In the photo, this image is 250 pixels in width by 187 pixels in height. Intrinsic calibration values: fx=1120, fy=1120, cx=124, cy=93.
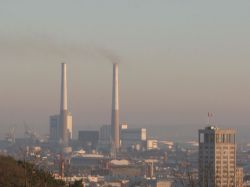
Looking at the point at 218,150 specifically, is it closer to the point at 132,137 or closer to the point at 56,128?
the point at 56,128

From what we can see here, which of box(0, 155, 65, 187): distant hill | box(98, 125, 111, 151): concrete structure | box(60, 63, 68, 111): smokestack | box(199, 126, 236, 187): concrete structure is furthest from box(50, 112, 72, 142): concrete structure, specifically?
box(0, 155, 65, 187): distant hill

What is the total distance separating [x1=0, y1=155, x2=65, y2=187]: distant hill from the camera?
32103 mm

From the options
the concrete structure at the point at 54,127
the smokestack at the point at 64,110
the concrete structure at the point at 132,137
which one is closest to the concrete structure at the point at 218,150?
the smokestack at the point at 64,110

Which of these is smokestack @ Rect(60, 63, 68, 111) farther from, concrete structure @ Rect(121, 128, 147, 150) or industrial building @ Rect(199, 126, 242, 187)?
industrial building @ Rect(199, 126, 242, 187)

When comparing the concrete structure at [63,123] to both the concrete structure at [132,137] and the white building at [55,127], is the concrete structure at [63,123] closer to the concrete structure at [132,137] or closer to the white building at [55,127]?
the white building at [55,127]

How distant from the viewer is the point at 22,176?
108 ft

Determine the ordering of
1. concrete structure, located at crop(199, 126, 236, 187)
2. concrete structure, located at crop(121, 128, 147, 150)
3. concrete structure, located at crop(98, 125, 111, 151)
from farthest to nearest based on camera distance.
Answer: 1. concrete structure, located at crop(121, 128, 147, 150)
2. concrete structure, located at crop(98, 125, 111, 151)
3. concrete structure, located at crop(199, 126, 236, 187)

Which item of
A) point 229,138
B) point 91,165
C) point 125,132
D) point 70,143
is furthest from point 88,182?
point 125,132

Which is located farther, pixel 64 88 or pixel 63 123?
pixel 63 123

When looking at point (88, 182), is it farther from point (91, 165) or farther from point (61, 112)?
point (61, 112)

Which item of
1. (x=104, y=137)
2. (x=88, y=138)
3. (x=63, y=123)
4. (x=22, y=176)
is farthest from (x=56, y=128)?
(x=22, y=176)

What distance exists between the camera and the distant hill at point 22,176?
32103 mm

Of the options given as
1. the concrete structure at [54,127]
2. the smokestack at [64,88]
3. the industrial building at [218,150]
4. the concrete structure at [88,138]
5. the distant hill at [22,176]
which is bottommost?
the distant hill at [22,176]

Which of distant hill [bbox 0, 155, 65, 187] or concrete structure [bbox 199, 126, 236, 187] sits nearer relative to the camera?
distant hill [bbox 0, 155, 65, 187]
